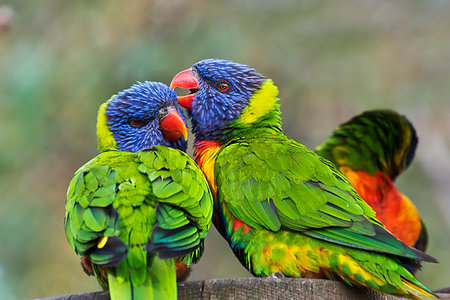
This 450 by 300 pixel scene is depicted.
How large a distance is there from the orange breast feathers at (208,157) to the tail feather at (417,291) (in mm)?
883

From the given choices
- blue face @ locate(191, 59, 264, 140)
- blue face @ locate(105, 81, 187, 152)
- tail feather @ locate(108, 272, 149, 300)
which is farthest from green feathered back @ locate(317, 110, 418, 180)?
tail feather @ locate(108, 272, 149, 300)

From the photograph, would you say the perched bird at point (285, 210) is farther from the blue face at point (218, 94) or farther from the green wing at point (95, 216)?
the green wing at point (95, 216)

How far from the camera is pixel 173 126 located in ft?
8.63

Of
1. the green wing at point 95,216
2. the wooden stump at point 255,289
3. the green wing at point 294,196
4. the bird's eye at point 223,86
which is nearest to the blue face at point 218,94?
the bird's eye at point 223,86

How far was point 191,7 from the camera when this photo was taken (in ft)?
19.9

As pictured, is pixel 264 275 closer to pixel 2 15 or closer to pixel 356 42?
pixel 2 15

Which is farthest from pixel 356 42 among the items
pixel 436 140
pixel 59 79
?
pixel 59 79

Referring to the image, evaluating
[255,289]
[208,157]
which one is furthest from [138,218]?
[208,157]

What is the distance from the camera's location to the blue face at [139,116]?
2643 millimetres

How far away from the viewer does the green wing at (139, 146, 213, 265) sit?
175 cm

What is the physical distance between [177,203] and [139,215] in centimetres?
14

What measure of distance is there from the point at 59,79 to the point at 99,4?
931 mm

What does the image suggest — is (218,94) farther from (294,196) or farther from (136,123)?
(294,196)

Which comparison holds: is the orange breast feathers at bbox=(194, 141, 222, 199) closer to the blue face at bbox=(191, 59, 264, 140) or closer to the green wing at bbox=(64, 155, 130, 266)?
the blue face at bbox=(191, 59, 264, 140)
